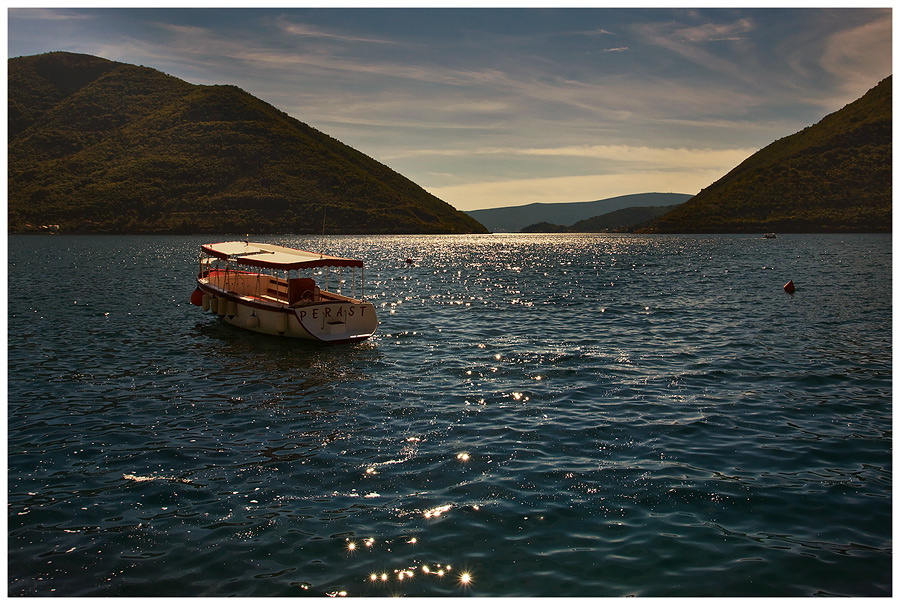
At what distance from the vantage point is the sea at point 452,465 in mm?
8234

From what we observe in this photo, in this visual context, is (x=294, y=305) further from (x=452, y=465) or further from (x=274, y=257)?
(x=452, y=465)

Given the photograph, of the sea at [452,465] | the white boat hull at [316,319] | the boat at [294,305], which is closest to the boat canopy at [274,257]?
the boat at [294,305]

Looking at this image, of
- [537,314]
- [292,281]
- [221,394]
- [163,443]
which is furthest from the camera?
[537,314]

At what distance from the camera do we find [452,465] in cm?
1189

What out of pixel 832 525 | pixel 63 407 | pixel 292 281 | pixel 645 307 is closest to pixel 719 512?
pixel 832 525

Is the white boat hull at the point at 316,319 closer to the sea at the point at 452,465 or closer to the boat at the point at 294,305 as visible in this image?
the boat at the point at 294,305

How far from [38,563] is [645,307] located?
3378cm

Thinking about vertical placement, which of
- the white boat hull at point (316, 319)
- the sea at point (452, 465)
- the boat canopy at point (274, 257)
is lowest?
the sea at point (452, 465)

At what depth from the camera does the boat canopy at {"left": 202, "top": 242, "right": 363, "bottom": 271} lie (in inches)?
1028

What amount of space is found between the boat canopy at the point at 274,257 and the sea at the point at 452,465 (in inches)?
143

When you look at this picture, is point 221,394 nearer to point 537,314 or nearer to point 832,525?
point 832,525

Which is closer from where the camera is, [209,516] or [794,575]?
[794,575]

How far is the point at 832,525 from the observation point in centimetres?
951

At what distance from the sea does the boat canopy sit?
3.64 m
